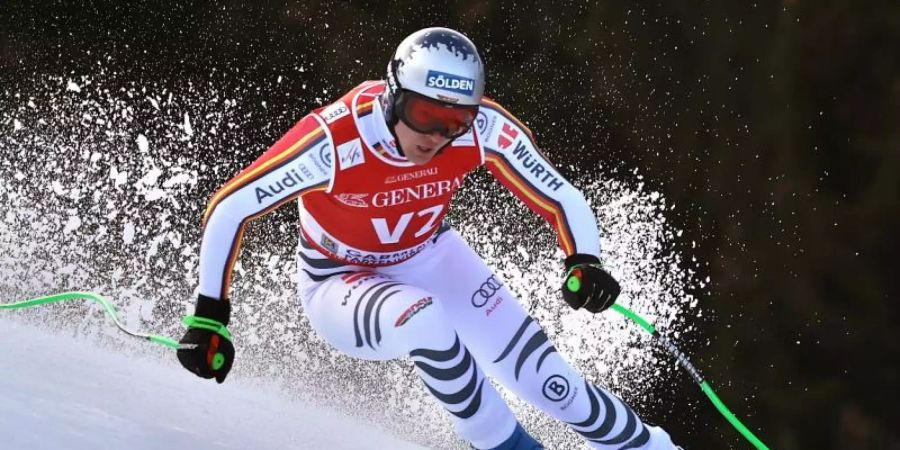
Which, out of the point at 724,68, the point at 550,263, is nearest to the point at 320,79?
the point at 550,263

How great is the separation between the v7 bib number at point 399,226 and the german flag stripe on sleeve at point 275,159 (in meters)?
0.29

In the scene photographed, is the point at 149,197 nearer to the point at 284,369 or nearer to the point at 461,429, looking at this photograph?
the point at 284,369

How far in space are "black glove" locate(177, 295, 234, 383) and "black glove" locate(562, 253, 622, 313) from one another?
859 millimetres

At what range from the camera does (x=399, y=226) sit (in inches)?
106

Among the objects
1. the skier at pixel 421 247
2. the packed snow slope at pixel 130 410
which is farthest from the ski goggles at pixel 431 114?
the packed snow slope at pixel 130 410

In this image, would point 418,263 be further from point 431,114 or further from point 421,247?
point 431,114

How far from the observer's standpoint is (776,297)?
4.32 m

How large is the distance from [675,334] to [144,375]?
2.38 m

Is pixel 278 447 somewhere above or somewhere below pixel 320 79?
below

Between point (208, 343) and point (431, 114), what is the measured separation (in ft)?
2.46

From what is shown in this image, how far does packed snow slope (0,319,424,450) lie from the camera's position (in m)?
2.57

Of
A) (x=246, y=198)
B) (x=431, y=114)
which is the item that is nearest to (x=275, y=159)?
(x=246, y=198)

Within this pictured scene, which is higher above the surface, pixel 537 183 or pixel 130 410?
pixel 537 183

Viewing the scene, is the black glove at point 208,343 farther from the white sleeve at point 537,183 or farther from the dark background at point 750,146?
the dark background at point 750,146
